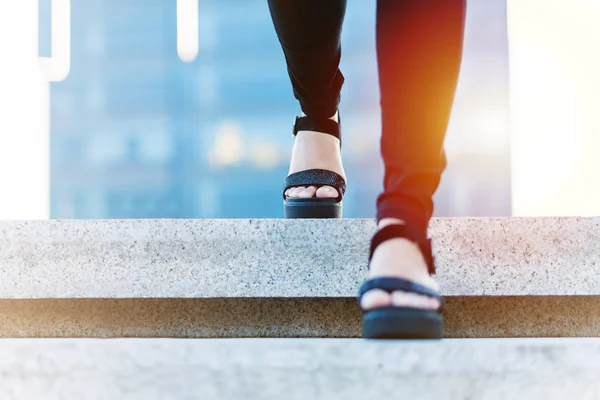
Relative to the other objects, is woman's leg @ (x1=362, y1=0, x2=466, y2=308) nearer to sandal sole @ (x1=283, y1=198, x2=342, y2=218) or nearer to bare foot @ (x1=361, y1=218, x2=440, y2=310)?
bare foot @ (x1=361, y1=218, x2=440, y2=310)

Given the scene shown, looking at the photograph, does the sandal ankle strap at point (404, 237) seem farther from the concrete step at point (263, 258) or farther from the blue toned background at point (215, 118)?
the blue toned background at point (215, 118)

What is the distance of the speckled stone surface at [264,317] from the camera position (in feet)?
3.02

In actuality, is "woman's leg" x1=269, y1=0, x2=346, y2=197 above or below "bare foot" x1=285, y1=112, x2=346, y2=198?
above

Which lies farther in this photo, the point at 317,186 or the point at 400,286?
the point at 317,186

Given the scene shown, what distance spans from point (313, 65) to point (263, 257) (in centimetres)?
30

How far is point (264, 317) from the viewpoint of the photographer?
3.09 ft

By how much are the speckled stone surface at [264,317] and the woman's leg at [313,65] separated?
199mm

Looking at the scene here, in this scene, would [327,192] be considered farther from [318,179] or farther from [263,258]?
[263,258]

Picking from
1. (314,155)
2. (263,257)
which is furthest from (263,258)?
(314,155)

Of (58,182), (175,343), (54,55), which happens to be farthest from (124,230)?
(58,182)

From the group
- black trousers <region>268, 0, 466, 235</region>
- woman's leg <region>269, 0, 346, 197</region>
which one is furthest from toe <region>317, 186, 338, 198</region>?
black trousers <region>268, 0, 466, 235</region>

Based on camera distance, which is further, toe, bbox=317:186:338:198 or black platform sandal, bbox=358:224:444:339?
toe, bbox=317:186:338:198

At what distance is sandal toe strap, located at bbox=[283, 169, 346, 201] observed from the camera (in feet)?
3.24

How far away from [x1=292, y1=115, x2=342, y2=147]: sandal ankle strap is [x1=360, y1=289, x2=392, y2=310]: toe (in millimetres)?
503
